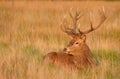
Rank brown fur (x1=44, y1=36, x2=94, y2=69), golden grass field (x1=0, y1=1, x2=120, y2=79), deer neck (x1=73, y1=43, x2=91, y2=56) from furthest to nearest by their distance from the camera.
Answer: deer neck (x1=73, y1=43, x2=91, y2=56) < brown fur (x1=44, y1=36, x2=94, y2=69) < golden grass field (x1=0, y1=1, x2=120, y2=79)

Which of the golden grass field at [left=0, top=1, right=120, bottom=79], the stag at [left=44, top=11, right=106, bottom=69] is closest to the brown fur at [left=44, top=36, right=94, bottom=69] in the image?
the stag at [left=44, top=11, right=106, bottom=69]

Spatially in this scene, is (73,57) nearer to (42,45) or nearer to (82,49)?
(82,49)

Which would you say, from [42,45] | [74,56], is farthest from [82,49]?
[42,45]

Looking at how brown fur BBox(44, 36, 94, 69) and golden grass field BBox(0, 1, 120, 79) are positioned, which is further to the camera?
brown fur BBox(44, 36, 94, 69)

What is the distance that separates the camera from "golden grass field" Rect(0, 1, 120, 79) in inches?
261

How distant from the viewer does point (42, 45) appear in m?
9.80

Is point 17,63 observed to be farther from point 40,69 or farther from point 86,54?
point 86,54

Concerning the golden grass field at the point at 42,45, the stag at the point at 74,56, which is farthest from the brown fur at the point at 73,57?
the golden grass field at the point at 42,45

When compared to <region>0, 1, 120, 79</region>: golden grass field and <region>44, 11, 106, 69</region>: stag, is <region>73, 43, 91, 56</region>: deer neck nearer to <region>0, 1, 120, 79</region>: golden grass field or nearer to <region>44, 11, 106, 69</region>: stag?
<region>44, 11, 106, 69</region>: stag

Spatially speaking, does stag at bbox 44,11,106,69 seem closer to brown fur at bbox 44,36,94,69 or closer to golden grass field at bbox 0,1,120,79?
brown fur at bbox 44,36,94,69

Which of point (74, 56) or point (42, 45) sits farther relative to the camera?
point (42, 45)

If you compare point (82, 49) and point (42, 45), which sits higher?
point (82, 49)

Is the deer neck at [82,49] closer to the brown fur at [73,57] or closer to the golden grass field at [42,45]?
the brown fur at [73,57]

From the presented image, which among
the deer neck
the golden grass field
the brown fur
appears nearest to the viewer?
the golden grass field
